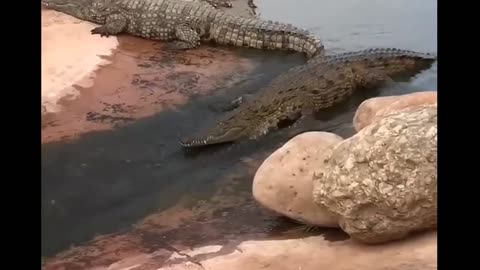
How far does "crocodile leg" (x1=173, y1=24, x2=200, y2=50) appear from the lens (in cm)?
709

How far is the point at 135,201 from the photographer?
402cm

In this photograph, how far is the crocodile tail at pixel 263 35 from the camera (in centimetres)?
696

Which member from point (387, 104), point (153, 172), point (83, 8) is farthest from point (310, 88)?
point (83, 8)

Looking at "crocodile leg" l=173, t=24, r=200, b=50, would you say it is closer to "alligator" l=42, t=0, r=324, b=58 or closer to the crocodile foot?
"alligator" l=42, t=0, r=324, b=58

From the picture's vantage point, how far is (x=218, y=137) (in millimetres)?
4750

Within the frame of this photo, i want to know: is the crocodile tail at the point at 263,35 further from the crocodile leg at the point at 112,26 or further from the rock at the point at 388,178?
the rock at the point at 388,178

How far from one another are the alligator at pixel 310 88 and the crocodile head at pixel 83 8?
116 inches

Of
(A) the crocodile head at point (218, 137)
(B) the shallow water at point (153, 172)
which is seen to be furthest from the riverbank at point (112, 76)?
(A) the crocodile head at point (218, 137)

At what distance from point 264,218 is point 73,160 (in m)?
1.60

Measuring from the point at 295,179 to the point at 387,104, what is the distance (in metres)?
0.73

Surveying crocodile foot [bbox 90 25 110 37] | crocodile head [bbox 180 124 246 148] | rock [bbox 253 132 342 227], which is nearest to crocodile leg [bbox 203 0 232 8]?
crocodile foot [bbox 90 25 110 37]

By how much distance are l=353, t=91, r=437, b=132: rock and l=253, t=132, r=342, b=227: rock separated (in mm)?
304

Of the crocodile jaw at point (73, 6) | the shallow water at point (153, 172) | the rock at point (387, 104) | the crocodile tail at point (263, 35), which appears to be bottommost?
the shallow water at point (153, 172)
